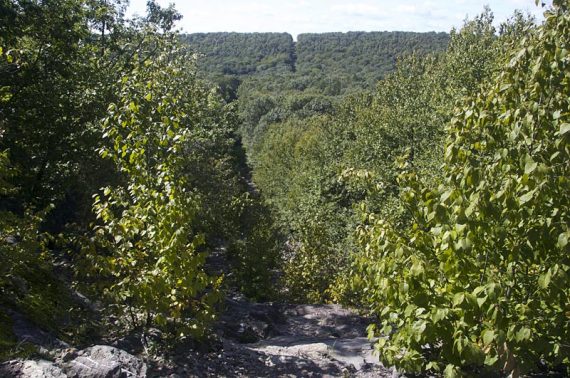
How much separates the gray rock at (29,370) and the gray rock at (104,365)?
0.29 meters

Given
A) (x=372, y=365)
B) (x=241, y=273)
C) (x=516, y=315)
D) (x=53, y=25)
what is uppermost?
(x=53, y=25)

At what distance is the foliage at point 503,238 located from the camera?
3.79m

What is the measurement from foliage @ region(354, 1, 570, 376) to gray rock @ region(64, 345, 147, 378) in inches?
114

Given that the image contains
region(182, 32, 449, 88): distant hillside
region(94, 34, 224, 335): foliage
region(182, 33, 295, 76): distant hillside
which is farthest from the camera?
region(182, 33, 295, 76): distant hillside

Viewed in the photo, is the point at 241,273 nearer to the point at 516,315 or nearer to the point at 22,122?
the point at 22,122

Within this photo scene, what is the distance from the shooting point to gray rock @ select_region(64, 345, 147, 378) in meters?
5.49

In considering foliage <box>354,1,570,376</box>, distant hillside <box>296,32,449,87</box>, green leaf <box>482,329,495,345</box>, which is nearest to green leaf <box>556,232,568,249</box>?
foliage <box>354,1,570,376</box>

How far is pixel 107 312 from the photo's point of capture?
749cm

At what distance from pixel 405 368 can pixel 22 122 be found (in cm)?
1049

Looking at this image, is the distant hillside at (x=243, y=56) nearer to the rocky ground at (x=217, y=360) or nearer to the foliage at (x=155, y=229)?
the rocky ground at (x=217, y=360)

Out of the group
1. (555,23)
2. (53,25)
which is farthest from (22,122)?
(555,23)

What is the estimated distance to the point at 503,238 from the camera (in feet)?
13.3

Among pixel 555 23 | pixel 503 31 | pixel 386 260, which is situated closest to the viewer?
pixel 555 23

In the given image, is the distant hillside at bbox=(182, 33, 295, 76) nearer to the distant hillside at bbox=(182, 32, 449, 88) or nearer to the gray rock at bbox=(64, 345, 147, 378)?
the distant hillside at bbox=(182, 32, 449, 88)
